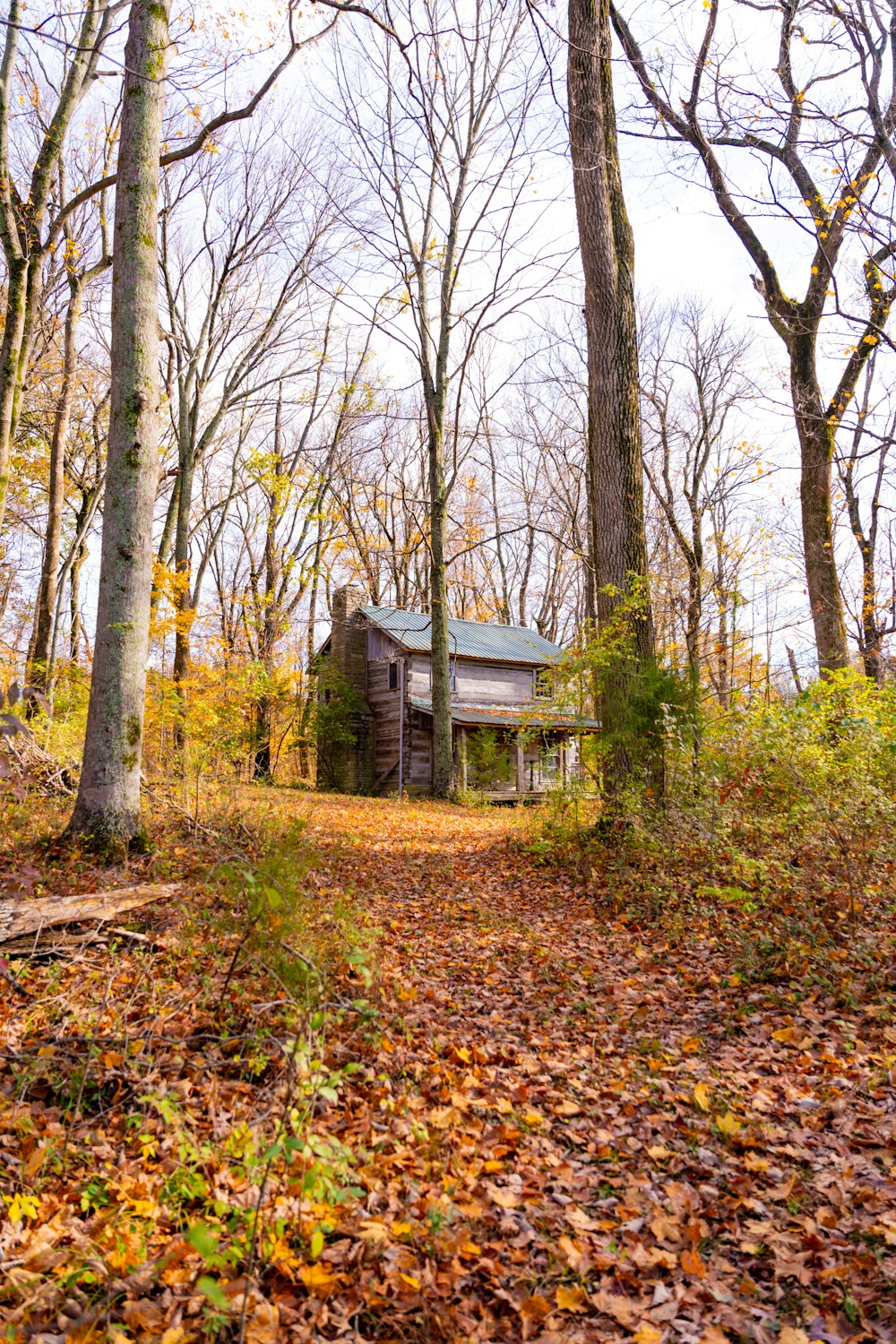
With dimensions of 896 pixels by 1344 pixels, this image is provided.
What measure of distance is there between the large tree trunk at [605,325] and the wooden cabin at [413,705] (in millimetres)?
12395

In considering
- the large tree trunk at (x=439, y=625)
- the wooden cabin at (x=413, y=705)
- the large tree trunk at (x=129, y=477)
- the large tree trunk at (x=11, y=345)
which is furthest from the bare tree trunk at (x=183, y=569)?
the large tree trunk at (x=129, y=477)

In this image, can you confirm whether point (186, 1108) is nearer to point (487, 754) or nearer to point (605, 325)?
point (605, 325)

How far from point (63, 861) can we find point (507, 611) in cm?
3028

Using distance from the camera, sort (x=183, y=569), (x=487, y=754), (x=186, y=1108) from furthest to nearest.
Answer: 1. (x=487, y=754)
2. (x=183, y=569)
3. (x=186, y=1108)

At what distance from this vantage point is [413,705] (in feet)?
74.5

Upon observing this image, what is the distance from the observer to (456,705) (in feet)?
73.3

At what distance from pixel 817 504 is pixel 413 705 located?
13.3 meters

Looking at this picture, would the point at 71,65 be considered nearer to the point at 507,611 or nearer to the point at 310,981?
the point at 310,981

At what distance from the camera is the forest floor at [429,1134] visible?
250cm

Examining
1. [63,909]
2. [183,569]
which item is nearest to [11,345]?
[63,909]

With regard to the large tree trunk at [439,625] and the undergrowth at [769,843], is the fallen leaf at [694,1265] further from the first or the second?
the large tree trunk at [439,625]

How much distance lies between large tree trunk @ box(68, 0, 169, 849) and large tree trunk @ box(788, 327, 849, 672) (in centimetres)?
952

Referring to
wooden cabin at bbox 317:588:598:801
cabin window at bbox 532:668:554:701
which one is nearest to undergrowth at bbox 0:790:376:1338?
cabin window at bbox 532:668:554:701

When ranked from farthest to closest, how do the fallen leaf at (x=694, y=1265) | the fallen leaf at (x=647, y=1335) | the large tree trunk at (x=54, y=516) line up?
the large tree trunk at (x=54, y=516) < the fallen leaf at (x=694, y=1265) < the fallen leaf at (x=647, y=1335)
